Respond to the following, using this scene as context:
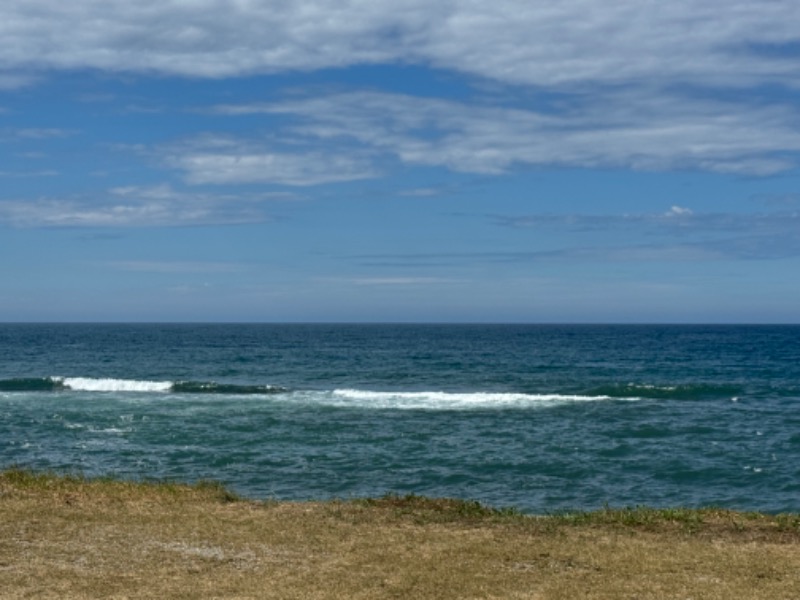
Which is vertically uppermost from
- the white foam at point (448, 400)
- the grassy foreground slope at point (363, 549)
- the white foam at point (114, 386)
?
the grassy foreground slope at point (363, 549)

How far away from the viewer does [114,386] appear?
5491 centimetres

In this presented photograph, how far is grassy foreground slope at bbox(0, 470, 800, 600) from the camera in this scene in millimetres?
10695

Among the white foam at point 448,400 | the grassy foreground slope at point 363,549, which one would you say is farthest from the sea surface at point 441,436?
the grassy foreground slope at point 363,549

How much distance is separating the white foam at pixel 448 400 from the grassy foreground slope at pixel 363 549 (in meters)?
26.0

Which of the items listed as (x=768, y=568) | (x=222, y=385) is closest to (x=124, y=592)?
(x=768, y=568)

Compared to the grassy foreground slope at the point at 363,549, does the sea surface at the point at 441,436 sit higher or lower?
lower

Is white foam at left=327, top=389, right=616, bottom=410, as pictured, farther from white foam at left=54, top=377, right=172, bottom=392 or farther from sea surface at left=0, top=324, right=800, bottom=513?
white foam at left=54, top=377, right=172, bottom=392

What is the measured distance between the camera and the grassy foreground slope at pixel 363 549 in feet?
35.1

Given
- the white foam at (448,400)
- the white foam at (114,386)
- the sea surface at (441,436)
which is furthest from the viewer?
the white foam at (114,386)

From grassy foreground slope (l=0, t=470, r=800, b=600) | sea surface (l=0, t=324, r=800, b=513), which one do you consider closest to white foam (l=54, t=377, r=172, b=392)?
sea surface (l=0, t=324, r=800, b=513)

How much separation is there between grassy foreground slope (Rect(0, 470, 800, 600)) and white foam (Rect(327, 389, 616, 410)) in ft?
85.4

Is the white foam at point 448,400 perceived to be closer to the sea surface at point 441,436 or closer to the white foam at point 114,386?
the sea surface at point 441,436

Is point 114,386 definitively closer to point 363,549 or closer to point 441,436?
point 441,436

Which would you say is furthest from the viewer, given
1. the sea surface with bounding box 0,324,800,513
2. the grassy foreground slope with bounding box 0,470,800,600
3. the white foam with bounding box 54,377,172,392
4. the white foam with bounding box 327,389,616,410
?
the white foam with bounding box 54,377,172,392
